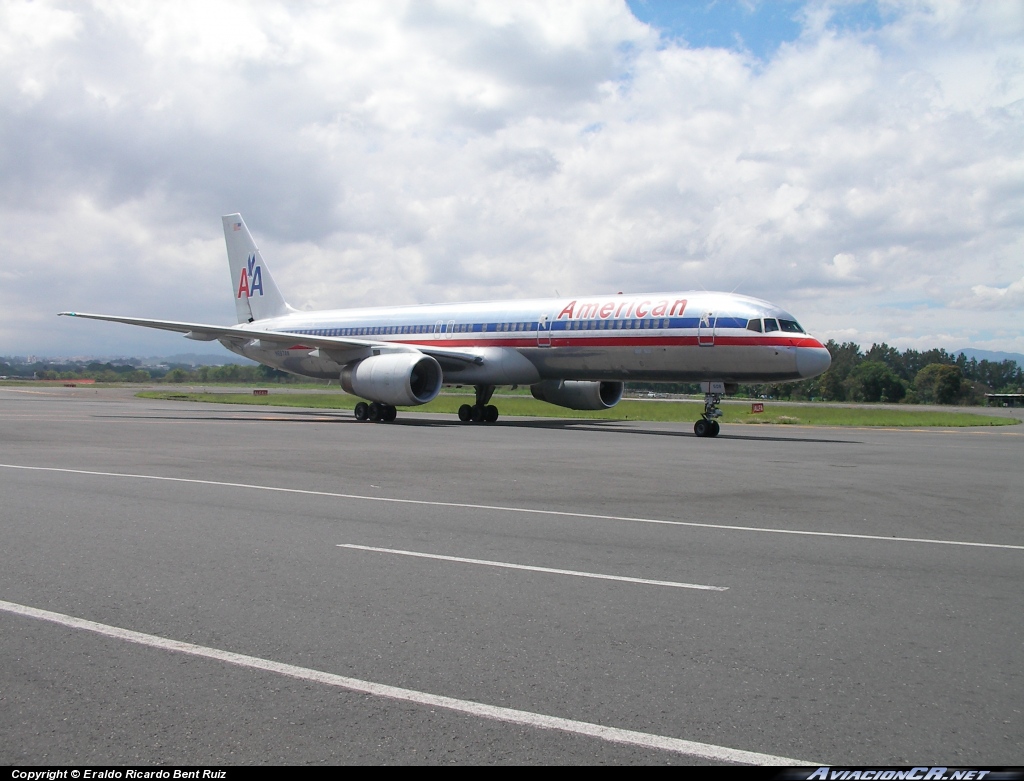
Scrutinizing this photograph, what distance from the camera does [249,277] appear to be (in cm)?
3900

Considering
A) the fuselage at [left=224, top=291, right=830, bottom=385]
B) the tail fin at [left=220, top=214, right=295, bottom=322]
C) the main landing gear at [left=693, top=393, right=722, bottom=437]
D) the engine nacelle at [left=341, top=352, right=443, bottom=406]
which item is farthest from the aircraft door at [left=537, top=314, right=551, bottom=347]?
the tail fin at [left=220, top=214, right=295, bottom=322]

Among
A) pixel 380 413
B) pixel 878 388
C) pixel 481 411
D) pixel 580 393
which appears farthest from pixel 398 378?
pixel 878 388

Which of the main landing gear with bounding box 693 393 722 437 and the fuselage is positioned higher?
the fuselage

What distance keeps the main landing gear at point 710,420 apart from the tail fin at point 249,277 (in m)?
21.3

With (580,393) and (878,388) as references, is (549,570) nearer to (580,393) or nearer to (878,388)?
(580,393)

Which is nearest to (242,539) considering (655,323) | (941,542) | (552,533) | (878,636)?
(552,533)

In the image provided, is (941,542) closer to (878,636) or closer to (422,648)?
(878,636)

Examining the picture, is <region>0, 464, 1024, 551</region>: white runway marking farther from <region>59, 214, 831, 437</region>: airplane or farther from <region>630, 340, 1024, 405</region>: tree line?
<region>630, 340, 1024, 405</region>: tree line

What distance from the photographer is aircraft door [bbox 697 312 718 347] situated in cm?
2359

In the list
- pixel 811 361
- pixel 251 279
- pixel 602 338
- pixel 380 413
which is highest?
pixel 251 279

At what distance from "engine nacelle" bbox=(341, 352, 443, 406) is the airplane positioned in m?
0.04

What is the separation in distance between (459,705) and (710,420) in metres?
20.9
